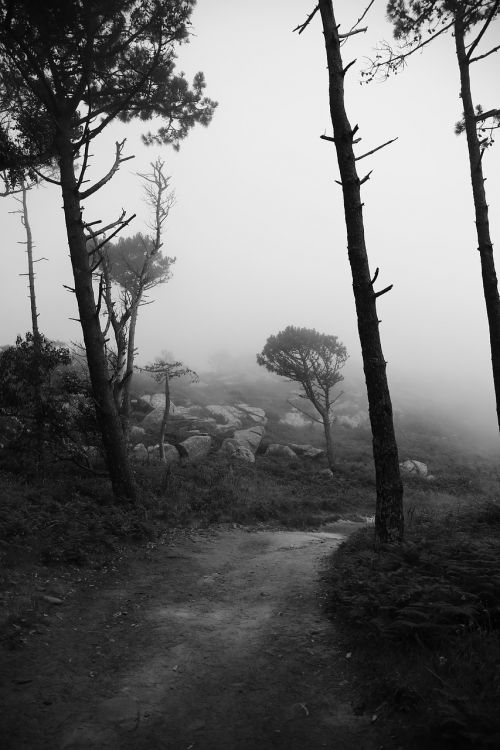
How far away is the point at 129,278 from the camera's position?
87.2 ft

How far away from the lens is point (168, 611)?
18.9ft

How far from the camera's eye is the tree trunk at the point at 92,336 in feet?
31.8

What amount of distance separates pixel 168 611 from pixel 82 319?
21.9ft

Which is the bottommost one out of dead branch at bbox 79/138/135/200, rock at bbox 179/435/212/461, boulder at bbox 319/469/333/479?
boulder at bbox 319/469/333/479

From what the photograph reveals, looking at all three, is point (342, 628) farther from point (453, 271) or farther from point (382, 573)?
point (453, 271)

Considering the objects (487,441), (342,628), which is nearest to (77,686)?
(342,628)

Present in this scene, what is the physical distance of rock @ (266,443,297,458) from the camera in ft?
81.3

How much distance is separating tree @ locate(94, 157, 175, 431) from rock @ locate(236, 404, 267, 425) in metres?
13.5

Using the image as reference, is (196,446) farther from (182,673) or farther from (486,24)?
(486,24)

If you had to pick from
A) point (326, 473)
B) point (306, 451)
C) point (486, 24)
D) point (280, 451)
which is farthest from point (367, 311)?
point (306, 451)

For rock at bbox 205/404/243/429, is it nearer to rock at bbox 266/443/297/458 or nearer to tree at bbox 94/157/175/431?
rock at bbox 266/443/297/458

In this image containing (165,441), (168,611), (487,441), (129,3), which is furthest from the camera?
(487,441)

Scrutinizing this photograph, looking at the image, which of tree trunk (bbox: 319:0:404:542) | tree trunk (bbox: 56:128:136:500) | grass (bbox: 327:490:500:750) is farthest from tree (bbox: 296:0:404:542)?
tree trunk (bbox: 56:128:136:500)

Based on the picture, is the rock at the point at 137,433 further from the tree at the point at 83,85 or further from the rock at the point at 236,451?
the tree at the point at 83,85
